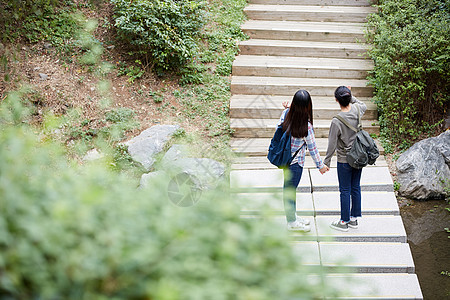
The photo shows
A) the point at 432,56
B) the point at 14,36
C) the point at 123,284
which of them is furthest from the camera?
the point at 14,36

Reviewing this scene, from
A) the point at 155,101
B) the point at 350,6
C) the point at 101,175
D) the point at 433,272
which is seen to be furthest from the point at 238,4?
the point at 101,175

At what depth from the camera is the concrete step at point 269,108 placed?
6602 millimetres

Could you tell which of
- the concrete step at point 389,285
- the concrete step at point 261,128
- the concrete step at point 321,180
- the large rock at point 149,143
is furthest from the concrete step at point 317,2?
the concrete step at point 389,285

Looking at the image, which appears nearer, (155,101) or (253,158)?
(253,158)

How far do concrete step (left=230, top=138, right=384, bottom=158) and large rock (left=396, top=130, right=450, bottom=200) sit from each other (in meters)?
0.46

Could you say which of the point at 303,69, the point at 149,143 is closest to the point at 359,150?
the point at 149,143

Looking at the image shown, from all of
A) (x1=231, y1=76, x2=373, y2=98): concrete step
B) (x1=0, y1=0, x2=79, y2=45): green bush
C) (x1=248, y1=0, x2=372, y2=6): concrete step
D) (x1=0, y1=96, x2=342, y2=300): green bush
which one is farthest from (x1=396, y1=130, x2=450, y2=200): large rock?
(x1=0, y1=0, x2=79, y2=45): green bush

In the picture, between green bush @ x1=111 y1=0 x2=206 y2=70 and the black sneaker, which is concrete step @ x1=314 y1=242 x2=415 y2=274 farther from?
A: green bush @ x1=111 y1=0 x2=206 y2=70

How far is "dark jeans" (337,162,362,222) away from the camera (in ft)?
14.1

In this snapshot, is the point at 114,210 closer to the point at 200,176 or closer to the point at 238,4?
the point at 200,176

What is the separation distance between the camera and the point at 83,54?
6.73 meters

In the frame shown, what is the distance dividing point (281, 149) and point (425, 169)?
9.90 ft

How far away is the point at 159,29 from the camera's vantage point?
21.6 feet

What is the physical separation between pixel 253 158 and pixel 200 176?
112 centimetres
